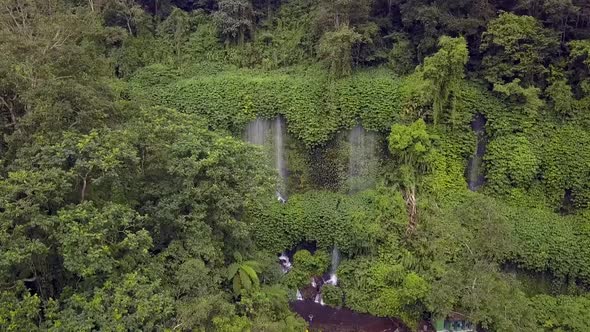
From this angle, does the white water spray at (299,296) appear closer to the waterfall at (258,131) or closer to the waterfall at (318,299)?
the waterfall at (318,299)

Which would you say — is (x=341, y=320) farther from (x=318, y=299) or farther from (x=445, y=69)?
(x=445, y=69)

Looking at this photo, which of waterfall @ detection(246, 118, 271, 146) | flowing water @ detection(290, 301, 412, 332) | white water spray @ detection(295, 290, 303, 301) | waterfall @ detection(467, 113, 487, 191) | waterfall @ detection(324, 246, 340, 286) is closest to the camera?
flowing water @ detection(290, 301, 412, 332)

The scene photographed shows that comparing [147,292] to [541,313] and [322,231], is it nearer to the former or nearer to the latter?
[322,231]

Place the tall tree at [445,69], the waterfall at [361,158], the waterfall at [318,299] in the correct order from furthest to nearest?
the waterfall at [361,158], the waterfall at [318,299], the tall tree at [445,69]

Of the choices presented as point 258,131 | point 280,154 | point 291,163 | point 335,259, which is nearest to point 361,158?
point 291,163

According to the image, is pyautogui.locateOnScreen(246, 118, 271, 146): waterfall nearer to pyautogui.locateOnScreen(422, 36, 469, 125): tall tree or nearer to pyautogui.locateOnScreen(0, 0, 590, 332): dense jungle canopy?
pyautogui.locateOnScreen(0, 0, 590, 332): dense jungle canopy

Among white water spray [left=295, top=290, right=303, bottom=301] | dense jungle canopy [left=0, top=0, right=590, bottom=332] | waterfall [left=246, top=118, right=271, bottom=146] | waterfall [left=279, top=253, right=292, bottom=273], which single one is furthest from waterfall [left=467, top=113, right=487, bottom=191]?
waterfall [left=246, top=118, right=271, bottom=146]

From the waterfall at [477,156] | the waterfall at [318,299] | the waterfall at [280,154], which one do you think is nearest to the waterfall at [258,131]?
the waterfall at [280,154]
